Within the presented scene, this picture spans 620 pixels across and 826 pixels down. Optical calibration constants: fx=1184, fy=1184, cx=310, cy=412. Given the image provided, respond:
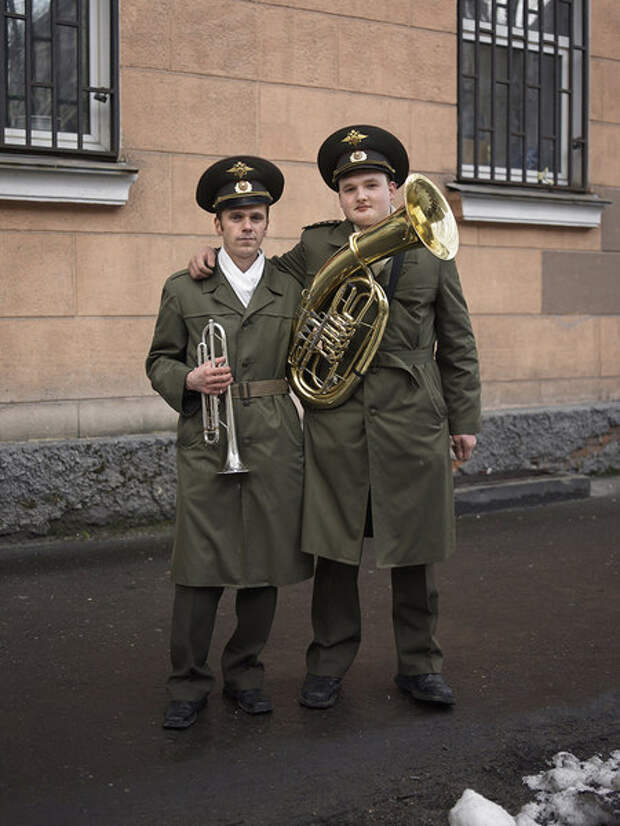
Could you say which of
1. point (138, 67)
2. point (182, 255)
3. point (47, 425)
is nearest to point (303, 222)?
point (182, 255)

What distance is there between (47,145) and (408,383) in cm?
367

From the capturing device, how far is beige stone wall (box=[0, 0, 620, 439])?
6.70m

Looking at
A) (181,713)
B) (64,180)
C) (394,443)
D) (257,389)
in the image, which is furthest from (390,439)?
(64,180)

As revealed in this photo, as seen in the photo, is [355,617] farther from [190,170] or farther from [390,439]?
[190,170]

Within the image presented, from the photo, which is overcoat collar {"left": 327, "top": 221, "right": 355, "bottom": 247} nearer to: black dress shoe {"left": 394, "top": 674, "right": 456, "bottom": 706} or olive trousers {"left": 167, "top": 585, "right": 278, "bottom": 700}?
olive trousers {"left": 167, "top": 585, "right": 278, "bottom": 700}

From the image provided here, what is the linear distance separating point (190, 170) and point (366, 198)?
350 cm

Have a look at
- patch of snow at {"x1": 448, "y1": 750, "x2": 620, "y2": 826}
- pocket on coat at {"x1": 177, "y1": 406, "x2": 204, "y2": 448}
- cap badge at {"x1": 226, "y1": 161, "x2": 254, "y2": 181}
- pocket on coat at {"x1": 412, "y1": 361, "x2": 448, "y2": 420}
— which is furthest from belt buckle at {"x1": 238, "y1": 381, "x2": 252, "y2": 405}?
patch of snow at {"x1": 448, "y1": 750, "x2": 620, "y2": 826}

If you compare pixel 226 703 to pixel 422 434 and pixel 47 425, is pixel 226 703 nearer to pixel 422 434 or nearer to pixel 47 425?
pixel 422 434

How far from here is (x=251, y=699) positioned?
3.96m

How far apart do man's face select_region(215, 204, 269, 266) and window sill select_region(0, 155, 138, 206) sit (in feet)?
9.64

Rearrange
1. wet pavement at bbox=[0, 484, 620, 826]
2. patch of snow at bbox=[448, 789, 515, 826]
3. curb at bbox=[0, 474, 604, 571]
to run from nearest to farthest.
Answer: patch of snow at bbox=[448, 789, 515, 826], wet pavement at bbox=[0, 484, 620, 826], curb at bbox=[0, 474, 604, 571]

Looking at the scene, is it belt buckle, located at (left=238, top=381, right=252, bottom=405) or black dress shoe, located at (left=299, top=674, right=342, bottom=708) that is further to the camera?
black dress shoe, located at (left=299, top=674, right=342, bottom=708)

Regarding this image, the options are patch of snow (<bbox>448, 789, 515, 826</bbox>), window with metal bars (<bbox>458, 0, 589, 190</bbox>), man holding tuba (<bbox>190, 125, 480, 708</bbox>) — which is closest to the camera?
patch of snow (<bbox>448, 789, 515, 826</bbox>)

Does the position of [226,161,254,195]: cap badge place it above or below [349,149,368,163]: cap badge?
below
